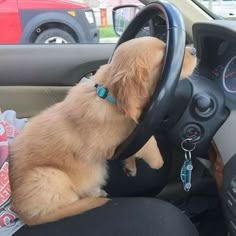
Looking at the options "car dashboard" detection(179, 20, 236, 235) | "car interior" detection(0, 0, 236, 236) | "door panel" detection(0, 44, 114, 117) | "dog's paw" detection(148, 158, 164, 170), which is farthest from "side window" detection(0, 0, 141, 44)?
"dog's paw" detection(148, 158, 164, 170)

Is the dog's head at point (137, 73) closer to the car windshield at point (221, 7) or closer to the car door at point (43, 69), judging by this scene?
the car windshield at point (221, 7)

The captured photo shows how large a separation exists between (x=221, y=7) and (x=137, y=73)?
3.03 ft

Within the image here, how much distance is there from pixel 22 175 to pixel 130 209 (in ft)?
A: 0.95

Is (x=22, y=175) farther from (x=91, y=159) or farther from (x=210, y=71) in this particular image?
(x=210, y=71)

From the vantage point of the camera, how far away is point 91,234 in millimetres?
1158

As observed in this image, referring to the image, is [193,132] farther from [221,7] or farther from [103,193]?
[221,7]

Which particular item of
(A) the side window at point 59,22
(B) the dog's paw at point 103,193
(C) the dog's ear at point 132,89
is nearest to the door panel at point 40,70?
(A) the side window at point 59,22

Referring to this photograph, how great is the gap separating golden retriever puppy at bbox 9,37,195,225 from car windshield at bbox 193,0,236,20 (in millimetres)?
671

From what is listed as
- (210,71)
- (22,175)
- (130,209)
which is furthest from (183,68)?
(22,175)

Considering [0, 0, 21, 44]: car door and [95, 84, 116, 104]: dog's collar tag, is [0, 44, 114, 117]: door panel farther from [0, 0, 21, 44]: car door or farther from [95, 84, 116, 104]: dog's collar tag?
[95, 84, 116, 104]: dog's collar tag

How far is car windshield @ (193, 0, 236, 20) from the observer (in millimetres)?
1854

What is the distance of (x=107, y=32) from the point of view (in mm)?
2199

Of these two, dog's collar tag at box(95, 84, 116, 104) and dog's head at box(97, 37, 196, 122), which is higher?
dog's head at box(97, 37, 196, 122)

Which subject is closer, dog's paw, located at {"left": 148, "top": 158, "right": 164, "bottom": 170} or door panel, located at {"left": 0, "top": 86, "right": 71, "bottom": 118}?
dog's paw, located at {"left": 148, "top": 158, "right": 164, "bottom": 170}
